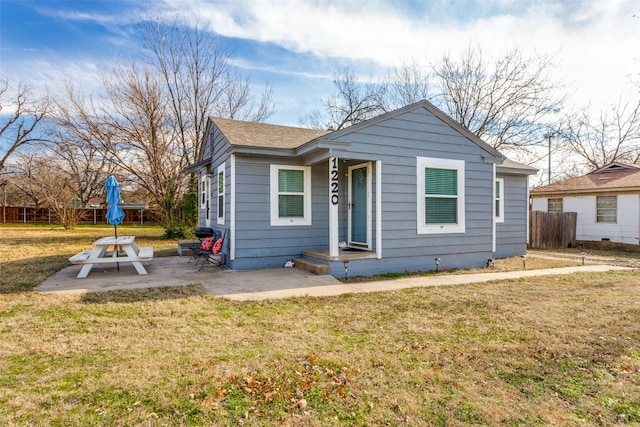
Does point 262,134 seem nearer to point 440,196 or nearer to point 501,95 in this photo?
point 440,196

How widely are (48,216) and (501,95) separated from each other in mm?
34409

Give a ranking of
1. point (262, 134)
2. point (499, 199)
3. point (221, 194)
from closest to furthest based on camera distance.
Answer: point (262, 134) → point (221, 194) → point (499, 199)

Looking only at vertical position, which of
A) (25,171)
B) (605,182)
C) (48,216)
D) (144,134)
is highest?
(144,134)

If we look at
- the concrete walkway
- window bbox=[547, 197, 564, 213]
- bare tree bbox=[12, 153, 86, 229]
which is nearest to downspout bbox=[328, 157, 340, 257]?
the concrete walkway

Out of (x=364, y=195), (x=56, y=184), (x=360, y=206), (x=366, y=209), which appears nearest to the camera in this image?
(x=366, y=209)

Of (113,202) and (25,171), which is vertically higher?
(25,171)

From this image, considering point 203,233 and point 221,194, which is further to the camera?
point 203,233

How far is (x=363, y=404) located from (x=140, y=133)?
17655mm

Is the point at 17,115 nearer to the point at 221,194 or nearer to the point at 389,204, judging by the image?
the point at 221,194

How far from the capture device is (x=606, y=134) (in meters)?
24.1

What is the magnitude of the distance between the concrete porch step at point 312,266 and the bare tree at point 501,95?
15.6 m

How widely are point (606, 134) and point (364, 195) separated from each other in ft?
82.6

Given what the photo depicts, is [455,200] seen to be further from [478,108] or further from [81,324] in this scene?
[478,108]

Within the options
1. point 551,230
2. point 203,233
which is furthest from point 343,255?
point 551,230
